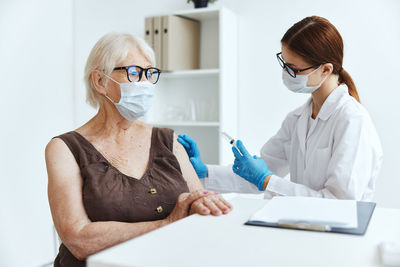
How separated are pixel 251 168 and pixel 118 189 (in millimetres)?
661

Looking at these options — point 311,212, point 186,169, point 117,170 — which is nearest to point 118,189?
point 117,170

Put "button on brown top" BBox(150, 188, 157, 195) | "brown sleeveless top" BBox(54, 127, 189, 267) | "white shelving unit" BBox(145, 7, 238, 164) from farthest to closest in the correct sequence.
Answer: "white shelving unit" BBox(145, 7, 238, 164) < "button on brown top" BBox(150, 188, 157, 195) < "brown sleeveless top" BBox(54, 127, 189, 267)

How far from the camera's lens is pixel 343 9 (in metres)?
2.74

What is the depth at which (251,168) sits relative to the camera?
6.06 ft

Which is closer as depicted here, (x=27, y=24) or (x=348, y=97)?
(x=348, y=97)

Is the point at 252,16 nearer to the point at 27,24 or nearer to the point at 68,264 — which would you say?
the point at 27,24

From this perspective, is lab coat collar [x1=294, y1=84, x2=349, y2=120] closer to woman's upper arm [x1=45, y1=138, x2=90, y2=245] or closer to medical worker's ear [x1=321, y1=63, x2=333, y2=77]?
medical worker's ear [x1=321, y1=63, x2=333, y2=77]

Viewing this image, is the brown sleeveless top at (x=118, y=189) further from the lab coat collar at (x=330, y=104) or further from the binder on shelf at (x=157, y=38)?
the binder on shelf at (x=157, y=38)

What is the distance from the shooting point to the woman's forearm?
3.98ft

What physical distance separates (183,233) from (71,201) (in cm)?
50

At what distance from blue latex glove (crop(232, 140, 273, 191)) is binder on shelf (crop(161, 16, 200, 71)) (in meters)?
1.20

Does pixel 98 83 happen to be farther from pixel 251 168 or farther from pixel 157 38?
pixel 157 38

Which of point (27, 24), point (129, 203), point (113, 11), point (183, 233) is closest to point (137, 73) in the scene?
point (129, 203)

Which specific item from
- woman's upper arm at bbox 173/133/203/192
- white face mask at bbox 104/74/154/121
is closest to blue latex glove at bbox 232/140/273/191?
woman's upper arm at bbox 173/133/203/192
